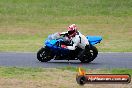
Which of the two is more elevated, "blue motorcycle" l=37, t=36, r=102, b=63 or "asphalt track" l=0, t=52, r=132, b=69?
"blue motorcycle" l=37, t=36, r=102, b=63

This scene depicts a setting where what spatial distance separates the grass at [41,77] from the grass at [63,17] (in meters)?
18.3

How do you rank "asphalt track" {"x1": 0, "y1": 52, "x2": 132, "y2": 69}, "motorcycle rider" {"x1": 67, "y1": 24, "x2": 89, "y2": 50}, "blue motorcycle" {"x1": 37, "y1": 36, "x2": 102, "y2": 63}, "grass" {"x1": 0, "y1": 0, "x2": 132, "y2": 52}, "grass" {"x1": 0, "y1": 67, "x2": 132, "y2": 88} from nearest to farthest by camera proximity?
"grass" {"x1": 0, "y1": 67, "x2": 132, "y2": 88}
"asphalt track" {"x1": 0, "y1": 52, "x2": 132, "y2": 69}
"motorcycle rider" {"x1": 67, "y1": 24, "x2": 89, "y2": 50}
"blue motorcycle" {"x1": 37, "y1": 36, "x2": 102, "y2": 63}
"grass" {"x1": 0, "y1": 0, "x2": 132, "y2": 52}

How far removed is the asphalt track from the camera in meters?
16.9

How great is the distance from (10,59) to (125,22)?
24.7 m

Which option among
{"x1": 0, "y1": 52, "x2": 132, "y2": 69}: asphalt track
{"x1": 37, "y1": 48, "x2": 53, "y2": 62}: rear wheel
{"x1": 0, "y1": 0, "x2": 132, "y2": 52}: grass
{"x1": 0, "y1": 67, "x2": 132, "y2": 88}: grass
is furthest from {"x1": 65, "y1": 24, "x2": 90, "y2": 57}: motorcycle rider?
{"x1": 0, "y1": 0, "x2": 132, "y2": 52}: grass

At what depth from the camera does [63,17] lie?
43.4 metres

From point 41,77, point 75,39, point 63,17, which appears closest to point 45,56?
point 75,39

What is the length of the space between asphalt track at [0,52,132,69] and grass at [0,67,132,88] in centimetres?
167

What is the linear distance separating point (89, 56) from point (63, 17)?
84.4 feet

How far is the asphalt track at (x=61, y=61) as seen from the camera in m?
16.9

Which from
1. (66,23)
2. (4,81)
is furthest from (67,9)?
(4,81)

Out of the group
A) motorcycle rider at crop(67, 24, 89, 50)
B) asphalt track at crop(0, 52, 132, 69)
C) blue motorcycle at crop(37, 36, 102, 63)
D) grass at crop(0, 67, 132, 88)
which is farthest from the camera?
blue motorcycle at crop(37, 36, 102, 63)

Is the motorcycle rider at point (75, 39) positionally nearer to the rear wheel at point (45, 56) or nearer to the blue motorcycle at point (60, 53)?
the blue motorcycle at point (60, 53)

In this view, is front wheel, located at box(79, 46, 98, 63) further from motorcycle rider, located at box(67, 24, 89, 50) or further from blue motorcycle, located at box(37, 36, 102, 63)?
motorcycle rider, located at box(67, 24, 89, 50)
